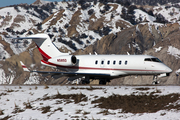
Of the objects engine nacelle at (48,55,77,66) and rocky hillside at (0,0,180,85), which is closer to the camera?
engine nacelle at (48,55,77,66)

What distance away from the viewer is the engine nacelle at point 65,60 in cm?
2708

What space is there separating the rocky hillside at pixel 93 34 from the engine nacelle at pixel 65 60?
930 inches

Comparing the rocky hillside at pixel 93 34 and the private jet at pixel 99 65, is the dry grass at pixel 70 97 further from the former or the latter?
the rocky hillside at pixel 93 34

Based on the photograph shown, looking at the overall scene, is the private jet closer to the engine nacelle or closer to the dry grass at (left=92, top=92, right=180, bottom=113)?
the engine nacelle

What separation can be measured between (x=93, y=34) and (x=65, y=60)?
62.5 meters

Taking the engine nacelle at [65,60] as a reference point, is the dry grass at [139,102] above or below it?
below

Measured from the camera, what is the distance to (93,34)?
89.1 metres

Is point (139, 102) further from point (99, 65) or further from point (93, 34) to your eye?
point (93, 34)

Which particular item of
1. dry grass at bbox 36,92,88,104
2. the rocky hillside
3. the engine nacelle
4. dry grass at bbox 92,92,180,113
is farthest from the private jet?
the rocky hillside

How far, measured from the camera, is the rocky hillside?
2222 inches

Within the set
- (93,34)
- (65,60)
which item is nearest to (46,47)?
(65,60)

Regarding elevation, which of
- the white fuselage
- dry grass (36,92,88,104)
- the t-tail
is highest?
the t-tail

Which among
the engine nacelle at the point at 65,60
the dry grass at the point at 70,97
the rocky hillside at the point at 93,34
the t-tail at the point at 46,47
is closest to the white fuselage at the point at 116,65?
the engine nacelle at the point at 65,60

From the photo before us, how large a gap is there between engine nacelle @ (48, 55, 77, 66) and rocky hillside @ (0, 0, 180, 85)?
77.5ft
